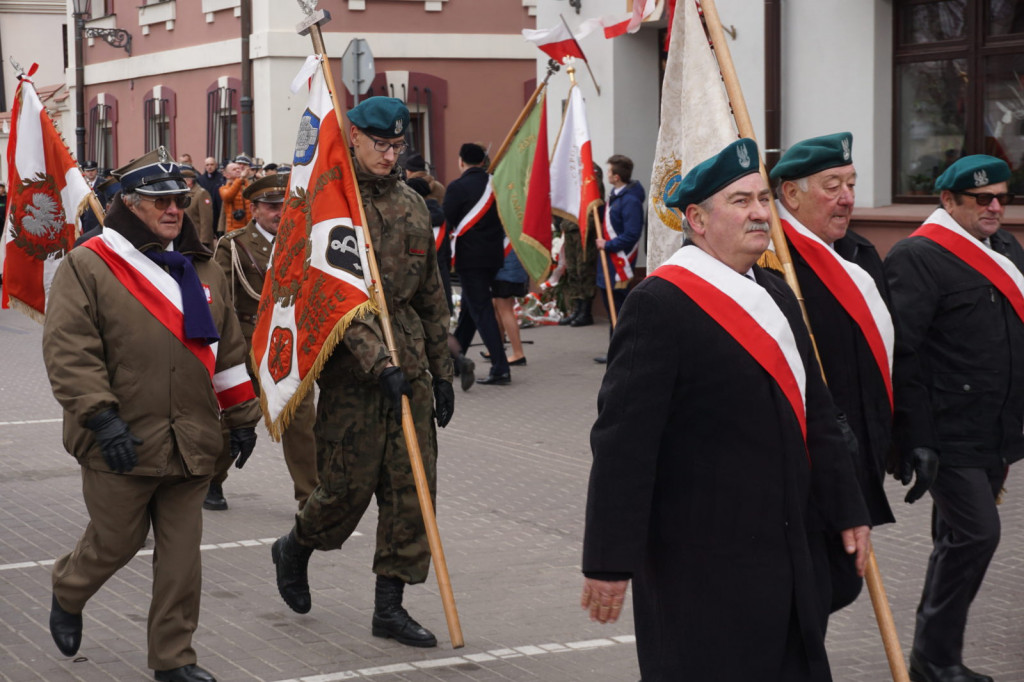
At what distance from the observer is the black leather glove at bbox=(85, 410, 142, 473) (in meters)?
5.17

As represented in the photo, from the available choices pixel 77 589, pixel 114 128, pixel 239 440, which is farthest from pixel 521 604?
pixel 114 128

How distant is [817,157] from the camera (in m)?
4.63

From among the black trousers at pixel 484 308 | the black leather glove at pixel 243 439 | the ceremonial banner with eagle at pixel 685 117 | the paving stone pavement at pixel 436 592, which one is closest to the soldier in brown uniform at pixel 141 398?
the black leather glove at pixel 243 439

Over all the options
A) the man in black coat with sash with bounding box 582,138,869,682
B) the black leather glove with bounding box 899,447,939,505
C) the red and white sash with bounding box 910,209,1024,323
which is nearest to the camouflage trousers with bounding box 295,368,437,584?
the black leather glove with bounding box 899,447,939,505

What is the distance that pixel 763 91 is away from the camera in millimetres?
14297

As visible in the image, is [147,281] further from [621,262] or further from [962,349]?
[621,262]

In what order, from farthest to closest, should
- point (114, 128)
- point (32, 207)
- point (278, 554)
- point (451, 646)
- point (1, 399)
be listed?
point (114, 128), point (1, 399), point (32, 207), point (278, 554), point (451, 646)

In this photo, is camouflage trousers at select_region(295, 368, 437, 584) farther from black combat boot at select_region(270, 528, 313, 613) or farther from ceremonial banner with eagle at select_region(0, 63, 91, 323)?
ceremonial banner with eagle at select_region(0, 63, 91, 323)

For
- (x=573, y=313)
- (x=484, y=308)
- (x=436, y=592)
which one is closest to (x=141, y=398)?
(x=436, y=592)

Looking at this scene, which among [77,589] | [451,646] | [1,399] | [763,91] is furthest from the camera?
[763,91]

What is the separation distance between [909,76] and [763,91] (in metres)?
1.51

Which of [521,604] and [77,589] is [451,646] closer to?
[521,604]

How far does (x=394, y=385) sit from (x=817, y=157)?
1.85 metres

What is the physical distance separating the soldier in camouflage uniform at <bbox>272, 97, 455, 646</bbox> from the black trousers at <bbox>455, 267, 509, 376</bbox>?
22.4 ft
